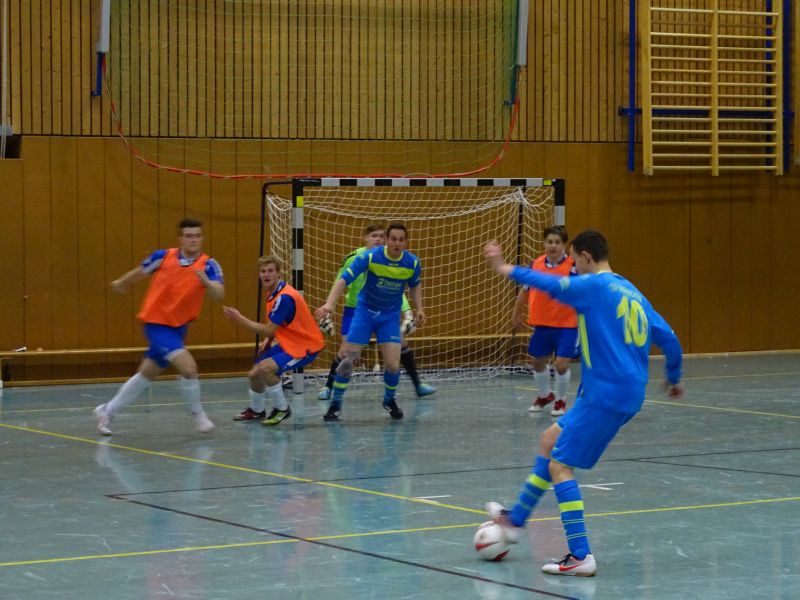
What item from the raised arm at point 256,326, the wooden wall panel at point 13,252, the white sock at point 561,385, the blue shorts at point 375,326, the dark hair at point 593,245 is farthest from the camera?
the wooden wall panel at point 13,252

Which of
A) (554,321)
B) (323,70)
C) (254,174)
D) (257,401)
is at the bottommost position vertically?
(257,401)

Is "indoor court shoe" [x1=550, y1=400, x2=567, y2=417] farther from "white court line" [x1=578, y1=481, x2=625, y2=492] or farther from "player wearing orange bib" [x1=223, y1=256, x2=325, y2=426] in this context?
"white court line" [x1=578, y1=481, x2=625, y2=492]

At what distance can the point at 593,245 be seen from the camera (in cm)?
627

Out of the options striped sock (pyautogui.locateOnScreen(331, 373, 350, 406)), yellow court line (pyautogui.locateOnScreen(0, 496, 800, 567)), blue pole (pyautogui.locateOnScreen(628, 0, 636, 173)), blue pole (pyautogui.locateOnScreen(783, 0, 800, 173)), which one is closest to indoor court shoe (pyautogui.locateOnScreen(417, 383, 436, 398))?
striped sock (pyautogui.locateOnScreen(331, 373, 350, 406))

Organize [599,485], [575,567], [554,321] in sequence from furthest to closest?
[554,321] < [599,485] < [575,567]

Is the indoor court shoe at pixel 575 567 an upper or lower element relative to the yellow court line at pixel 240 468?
upper

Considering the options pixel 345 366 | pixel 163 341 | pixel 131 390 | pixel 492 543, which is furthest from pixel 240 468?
pixel 492 543

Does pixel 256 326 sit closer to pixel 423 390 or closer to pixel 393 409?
pixel 393 409

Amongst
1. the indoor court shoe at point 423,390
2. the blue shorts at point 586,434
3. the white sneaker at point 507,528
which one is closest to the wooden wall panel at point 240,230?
the indoor court shoe at point 423,390

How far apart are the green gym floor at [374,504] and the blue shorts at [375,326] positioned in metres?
0.80

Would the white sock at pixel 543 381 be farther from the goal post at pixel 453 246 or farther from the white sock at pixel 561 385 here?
the goal post at pixel 453 246

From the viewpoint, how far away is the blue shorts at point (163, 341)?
1119 cm

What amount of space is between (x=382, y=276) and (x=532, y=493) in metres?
5.83

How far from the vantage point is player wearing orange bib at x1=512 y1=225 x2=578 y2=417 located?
1248 cm
